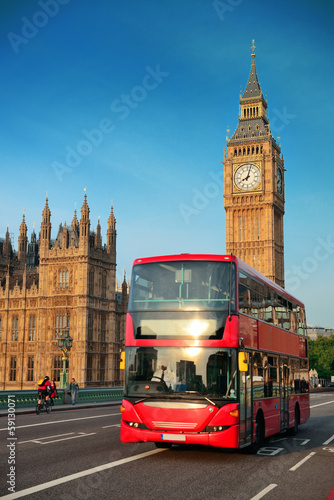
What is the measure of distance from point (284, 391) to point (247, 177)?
3216 inches

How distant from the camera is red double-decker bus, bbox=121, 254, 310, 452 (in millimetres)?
12398

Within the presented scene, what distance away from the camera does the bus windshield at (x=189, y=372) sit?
12492 millimetres

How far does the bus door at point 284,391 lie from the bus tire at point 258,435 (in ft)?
7.23

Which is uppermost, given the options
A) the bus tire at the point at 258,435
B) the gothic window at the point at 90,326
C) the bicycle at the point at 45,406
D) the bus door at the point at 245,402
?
the gothic window at the point at 90,326

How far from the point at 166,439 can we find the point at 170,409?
60cm

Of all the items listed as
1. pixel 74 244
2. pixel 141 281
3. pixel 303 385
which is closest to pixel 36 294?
pixel 74 244

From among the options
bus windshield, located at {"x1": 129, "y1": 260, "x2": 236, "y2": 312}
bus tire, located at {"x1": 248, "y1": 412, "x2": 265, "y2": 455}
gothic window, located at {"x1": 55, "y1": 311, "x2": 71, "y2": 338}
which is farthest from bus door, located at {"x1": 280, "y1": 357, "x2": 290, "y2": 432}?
gothic window, located at {"x1": 55, "y1": 311, "x2": 71, "y2": 338}

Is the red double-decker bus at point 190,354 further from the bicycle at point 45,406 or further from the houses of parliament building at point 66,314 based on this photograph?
the houses of parliament building at point 66,314

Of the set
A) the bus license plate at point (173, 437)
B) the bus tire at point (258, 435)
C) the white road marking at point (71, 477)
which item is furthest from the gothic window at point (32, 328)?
the bus license plate at point (173, 437)

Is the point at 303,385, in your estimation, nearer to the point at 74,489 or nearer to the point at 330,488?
the point at 330,488

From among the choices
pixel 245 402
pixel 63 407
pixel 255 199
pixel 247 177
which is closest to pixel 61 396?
pixel 63 407

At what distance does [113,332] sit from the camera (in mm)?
65812

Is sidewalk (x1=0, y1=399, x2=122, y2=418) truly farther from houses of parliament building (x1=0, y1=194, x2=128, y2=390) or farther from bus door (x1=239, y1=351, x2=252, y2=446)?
houses of parliament building (x1=0, y1=194, x2=128, y2=390)

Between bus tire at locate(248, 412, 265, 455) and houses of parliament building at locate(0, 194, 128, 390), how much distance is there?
47228mm
